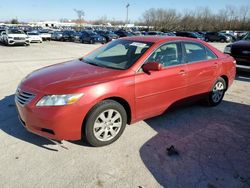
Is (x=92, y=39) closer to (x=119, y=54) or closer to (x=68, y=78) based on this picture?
(x=119, y=54)

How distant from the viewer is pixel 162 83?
163 inches

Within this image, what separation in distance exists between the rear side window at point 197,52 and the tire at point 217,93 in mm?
613

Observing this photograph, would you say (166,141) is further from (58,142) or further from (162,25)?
(162,25)

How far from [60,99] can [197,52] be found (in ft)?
9.94

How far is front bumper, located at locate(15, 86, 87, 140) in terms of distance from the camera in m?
3.19

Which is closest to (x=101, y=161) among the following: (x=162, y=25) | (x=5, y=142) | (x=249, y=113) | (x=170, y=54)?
(x=5, y=142)

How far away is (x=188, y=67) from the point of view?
4.57 m

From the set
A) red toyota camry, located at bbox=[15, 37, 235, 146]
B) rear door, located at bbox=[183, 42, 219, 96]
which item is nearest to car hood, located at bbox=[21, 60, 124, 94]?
red toyota camry, located at bbox=[15, 37, 235, 146]

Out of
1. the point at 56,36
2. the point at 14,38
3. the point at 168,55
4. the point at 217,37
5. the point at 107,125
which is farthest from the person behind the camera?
the point at 217,37

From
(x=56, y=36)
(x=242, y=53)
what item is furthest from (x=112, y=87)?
(x=56, y=36)

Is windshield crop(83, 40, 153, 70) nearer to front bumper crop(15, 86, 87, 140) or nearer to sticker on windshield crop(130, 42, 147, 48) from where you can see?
sticker on windshield crop(130, 42, 147, 48)

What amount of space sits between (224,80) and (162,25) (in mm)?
84229

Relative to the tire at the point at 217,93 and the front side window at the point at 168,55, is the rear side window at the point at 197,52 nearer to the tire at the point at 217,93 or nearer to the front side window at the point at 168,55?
the front side window at the point at 168,55

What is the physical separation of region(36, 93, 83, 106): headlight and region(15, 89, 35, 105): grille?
0.84 ft
